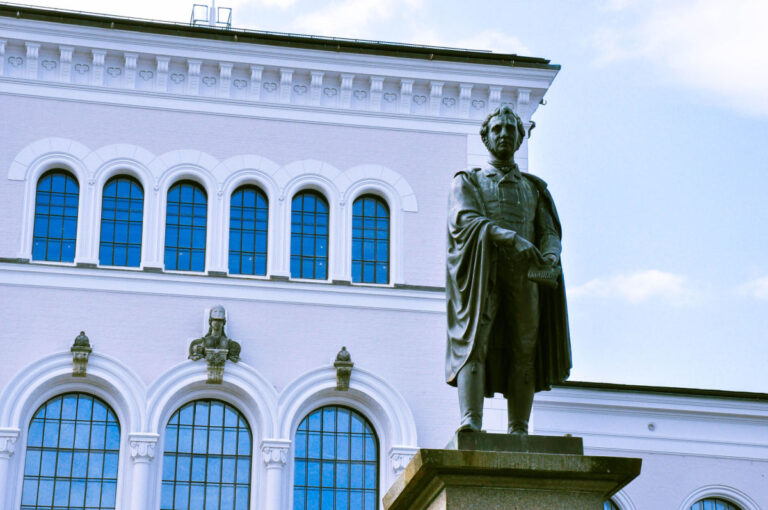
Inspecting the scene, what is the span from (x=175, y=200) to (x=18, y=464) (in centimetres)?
515

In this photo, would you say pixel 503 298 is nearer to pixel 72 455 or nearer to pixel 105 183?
pixel 72 455

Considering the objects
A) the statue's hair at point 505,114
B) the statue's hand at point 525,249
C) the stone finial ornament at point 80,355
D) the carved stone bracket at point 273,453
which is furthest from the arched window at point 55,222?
the statue's hand at point 525,249

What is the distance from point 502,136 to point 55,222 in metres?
14.9

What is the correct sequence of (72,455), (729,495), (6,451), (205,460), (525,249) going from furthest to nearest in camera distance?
(729,495) < (205,460) < (72,455) < (6,451) < (525,249)

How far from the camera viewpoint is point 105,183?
2362 centimetres

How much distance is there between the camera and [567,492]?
8711 mm

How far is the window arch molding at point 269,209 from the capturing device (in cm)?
2344


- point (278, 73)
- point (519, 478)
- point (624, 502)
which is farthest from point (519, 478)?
point (278, 73)

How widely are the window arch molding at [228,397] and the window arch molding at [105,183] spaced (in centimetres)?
217

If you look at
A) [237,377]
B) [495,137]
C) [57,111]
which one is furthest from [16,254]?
[495,137]

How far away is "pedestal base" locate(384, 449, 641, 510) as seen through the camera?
28.0 feet

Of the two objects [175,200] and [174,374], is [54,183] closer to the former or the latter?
[175,200]

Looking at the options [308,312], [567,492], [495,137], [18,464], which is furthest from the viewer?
[308,312]

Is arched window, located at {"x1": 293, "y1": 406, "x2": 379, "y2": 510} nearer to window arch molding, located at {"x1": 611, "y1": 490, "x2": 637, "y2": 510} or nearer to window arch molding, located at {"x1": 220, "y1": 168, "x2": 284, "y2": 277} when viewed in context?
window arch molding, located at {"x1": 220, "y1": 168, "x2": 284, "y2": 277}
